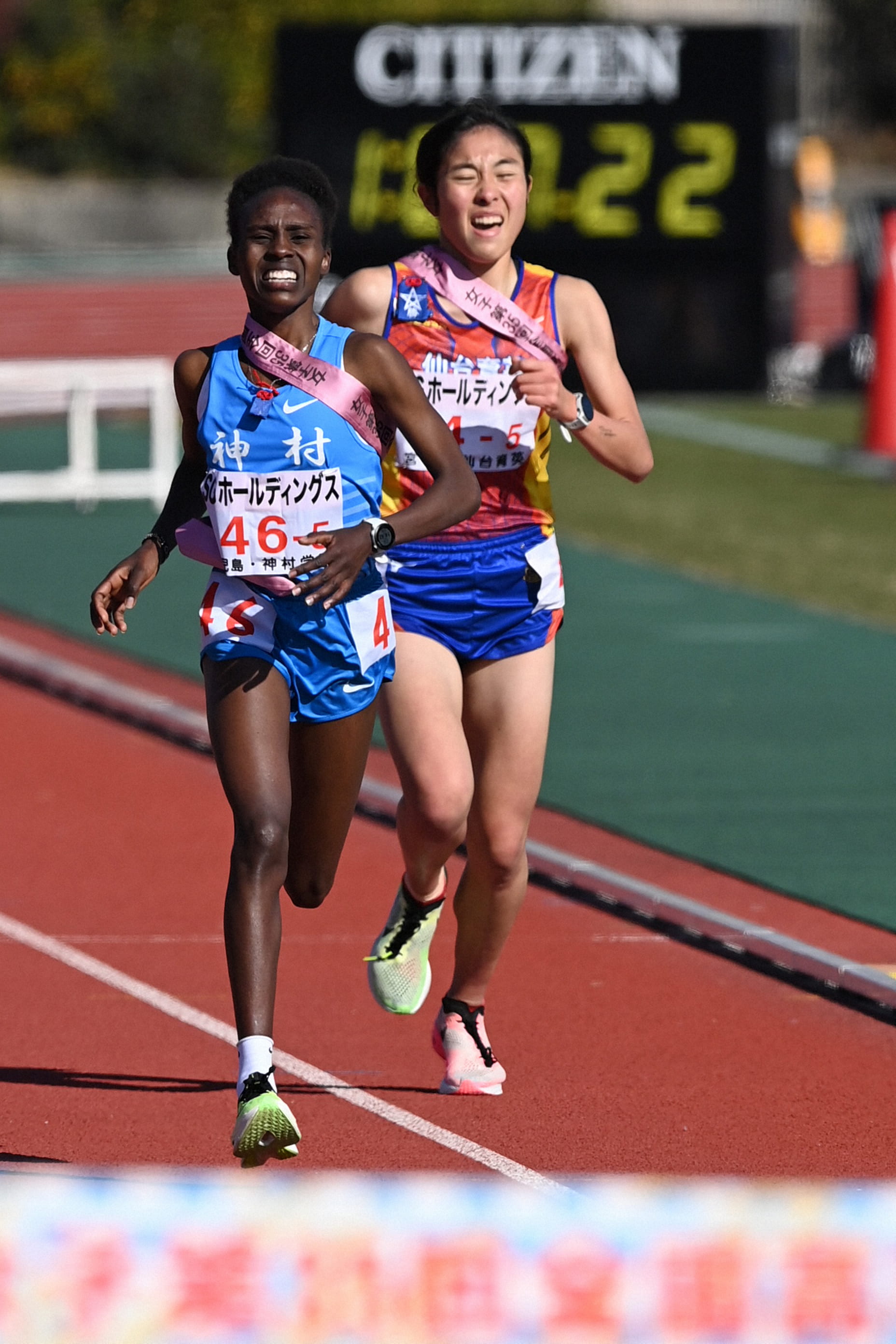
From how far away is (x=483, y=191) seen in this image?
19.3 feet

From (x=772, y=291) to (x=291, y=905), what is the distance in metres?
16.9

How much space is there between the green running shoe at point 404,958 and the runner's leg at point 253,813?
1.03 m

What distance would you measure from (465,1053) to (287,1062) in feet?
1.78

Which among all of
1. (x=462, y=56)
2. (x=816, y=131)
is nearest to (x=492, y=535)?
(x=462, y=56)

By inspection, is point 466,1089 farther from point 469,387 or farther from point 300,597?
point 469,387

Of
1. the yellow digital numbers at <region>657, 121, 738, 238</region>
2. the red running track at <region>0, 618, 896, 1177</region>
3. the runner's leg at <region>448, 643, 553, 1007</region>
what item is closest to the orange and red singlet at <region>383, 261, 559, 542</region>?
the runner's leg at <region>448, 643, 553, 1007</region>

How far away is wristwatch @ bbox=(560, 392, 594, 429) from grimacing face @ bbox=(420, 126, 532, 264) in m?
0.39

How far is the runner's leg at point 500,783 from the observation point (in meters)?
6.06

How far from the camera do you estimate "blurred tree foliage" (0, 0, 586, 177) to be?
56.8m

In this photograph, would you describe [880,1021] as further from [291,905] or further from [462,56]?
[462,56]

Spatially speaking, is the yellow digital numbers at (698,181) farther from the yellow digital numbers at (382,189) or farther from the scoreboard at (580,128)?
the yellow digital numbers at (382,189)

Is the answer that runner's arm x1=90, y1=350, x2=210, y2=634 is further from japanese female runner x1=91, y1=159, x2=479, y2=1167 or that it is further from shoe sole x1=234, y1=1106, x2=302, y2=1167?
shoe sole x1=234, y1=1106, x2=302, y2=1167

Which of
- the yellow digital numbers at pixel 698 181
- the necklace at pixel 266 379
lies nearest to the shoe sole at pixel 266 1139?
the necklace at pixel 266 379

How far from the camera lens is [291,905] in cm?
841
